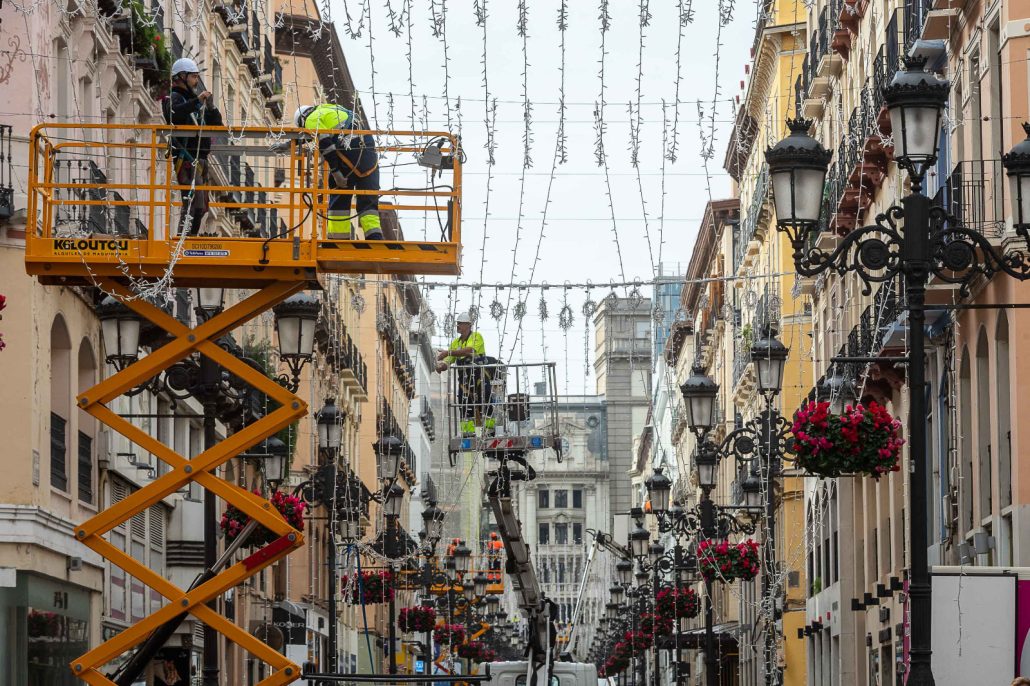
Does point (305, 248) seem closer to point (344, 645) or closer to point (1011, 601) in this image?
point (1011, 601)

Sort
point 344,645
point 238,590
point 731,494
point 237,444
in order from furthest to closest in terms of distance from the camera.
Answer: point 731,494 → point 344,645 → point 238,590 → point 237,444

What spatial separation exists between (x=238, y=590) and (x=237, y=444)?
87.1 ft

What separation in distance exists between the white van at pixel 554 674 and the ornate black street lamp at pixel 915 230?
13.3m

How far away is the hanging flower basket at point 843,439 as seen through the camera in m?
21.9

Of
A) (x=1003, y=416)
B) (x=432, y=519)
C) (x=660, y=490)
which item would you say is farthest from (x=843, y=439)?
(x=432, y=519)

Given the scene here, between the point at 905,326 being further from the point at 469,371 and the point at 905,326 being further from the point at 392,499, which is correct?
the point at 392,499

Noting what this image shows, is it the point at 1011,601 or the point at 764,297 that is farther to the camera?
the point at 764,297

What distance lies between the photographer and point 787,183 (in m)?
15.7

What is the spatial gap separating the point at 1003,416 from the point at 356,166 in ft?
33.3

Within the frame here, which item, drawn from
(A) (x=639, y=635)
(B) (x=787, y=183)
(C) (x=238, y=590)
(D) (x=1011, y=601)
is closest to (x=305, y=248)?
(B) (x=787, y=183)

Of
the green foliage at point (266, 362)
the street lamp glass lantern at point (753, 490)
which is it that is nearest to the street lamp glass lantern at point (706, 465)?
the street lamp glass lantern at point (753, 490)

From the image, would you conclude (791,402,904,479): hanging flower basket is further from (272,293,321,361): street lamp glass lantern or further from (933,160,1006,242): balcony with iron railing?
(272,293,321,361): street lamp glass lantern

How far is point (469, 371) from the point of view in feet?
84.5

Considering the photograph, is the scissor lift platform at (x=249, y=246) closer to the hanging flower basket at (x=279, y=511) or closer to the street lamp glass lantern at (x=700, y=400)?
the street lamp glass lantern at (x=700, y=400)
